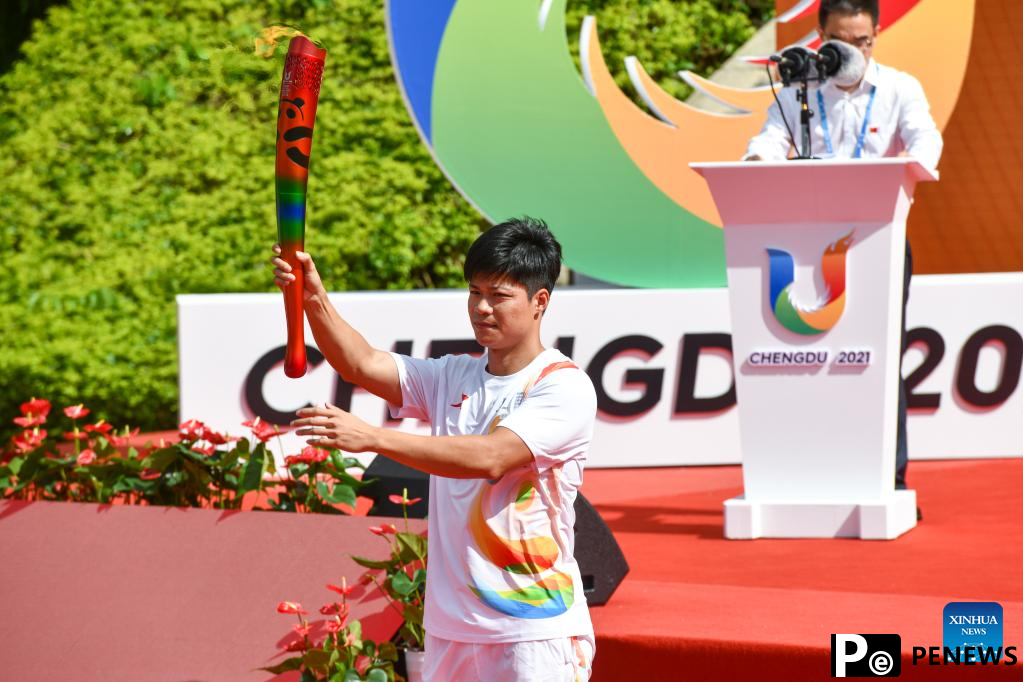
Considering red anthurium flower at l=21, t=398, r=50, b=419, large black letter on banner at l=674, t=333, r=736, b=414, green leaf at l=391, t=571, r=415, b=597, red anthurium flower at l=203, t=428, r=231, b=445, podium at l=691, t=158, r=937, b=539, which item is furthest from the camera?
Result: large black letter on banner at l=674, t=333, r=736, b=414

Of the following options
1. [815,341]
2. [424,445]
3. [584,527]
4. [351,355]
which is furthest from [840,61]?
[424,445]

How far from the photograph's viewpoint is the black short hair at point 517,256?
247 cm

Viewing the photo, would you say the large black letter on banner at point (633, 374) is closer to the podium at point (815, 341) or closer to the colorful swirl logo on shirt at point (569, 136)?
the colorful swirl logo on shirt at point (569, 136)

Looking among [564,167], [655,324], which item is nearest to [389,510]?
[655,324]

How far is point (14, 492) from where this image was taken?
13.8ft

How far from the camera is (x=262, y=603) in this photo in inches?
133

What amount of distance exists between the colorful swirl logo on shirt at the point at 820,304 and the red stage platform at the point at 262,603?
2.96 ft

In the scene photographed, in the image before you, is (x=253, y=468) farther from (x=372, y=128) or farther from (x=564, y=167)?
(x=372, y=128)

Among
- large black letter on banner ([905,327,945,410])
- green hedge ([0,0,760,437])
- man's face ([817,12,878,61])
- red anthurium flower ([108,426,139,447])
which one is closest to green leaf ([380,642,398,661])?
red anthurium flower ([108,426,139,447])

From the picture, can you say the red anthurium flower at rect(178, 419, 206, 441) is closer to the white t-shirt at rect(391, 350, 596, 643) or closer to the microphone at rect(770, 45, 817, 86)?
the white t-shirt at rect(391, 350, 596, 643)

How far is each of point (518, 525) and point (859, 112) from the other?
115 inches

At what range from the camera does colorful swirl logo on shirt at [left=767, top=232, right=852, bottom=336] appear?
15.5ft

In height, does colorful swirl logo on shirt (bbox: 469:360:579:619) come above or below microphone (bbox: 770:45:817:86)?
below

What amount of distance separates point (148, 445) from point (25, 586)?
0.76m
